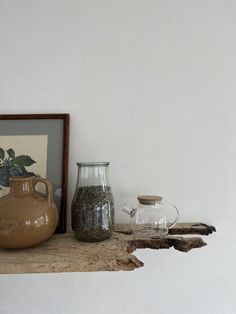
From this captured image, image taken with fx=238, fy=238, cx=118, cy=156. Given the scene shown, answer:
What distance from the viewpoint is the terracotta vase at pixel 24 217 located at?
0.59m

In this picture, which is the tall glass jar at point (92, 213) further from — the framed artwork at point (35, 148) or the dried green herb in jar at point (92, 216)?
the framed artwork at point (35, 148)

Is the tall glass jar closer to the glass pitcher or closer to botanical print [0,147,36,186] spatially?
the glass pitcher

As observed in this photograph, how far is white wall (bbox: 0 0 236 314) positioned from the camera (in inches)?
32.3

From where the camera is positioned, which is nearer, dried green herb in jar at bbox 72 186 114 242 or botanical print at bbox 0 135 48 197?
dried green herb in jar at bbox 72 186 114 242

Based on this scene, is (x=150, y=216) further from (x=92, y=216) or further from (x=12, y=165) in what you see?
(x=12, y=165)

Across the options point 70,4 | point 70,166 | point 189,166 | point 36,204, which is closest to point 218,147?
point 189,166

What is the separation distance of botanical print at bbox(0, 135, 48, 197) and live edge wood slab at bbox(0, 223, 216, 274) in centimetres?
23

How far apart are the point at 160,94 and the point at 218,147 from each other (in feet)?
0.91

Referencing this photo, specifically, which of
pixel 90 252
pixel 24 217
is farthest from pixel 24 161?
pixel 90 252

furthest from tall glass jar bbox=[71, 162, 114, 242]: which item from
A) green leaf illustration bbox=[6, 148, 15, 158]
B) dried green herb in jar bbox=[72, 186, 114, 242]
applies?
green leaf illustration bbox=[6, 148, 15, 158]

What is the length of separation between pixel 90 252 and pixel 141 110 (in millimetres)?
492

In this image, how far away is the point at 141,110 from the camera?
2.74 feet

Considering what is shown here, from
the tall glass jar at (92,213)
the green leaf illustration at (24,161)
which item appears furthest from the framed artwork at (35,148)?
the tall glass jar at (92,213)

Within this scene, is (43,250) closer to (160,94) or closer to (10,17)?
(160,94)
